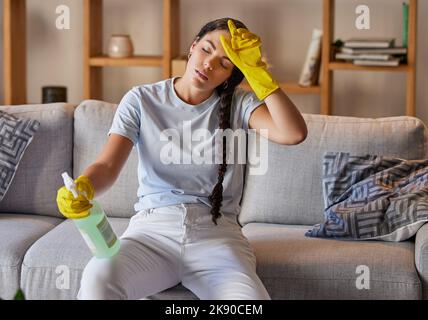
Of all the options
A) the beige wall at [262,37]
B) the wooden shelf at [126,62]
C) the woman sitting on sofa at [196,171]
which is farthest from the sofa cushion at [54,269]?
the beige wall at [262,37]

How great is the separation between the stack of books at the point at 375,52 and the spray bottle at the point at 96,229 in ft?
6.17

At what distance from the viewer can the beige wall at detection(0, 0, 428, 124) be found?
13.4 ft

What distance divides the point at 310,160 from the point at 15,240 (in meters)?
1.00

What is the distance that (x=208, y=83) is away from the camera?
250cm

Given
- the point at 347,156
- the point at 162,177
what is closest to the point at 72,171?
the point at 162,177

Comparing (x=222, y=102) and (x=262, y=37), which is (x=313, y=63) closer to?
(x=262, y=37)

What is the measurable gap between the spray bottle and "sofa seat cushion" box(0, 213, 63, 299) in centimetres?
52

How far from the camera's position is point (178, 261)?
2.37 metres

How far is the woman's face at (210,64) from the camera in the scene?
248 centimetres

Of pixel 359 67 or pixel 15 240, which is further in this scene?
pixel 359 67

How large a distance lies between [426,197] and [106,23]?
6.55ft

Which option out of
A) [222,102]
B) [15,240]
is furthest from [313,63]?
[15,240]

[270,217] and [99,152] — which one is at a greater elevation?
[99,152]
